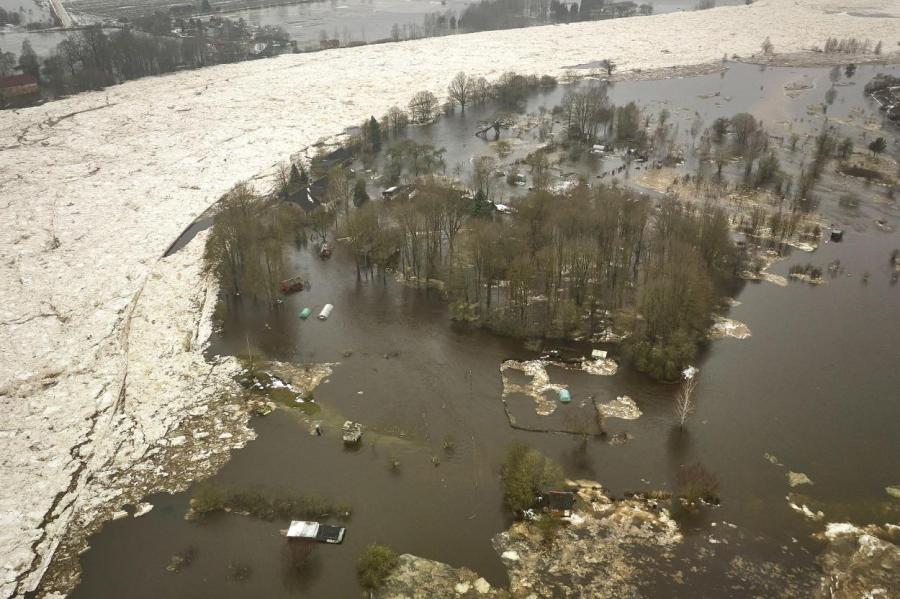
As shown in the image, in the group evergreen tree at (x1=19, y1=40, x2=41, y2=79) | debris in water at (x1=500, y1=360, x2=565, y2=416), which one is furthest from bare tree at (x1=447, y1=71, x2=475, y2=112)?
evergreen tree at (x1=19, y1=40, x2=41, y2=79)

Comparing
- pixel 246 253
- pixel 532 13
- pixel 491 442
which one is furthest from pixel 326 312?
pixel 532 13

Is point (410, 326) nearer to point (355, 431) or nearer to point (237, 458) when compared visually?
point (355, 431)

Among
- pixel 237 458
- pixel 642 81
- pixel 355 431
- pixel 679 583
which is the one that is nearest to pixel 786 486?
pixel 679 583

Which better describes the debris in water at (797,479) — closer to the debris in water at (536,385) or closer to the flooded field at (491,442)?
the flooded field at (491,442)

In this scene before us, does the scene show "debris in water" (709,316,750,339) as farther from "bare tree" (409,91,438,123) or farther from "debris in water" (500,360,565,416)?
"bare tree" (409,91,438,123)

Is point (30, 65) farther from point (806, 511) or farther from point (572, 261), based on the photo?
point (806, 511)
